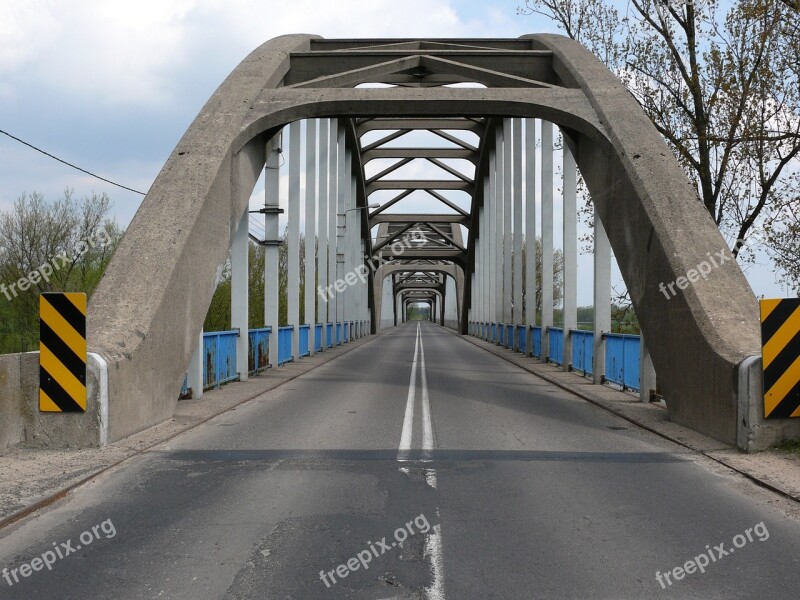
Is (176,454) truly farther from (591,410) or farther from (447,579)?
(591,410)

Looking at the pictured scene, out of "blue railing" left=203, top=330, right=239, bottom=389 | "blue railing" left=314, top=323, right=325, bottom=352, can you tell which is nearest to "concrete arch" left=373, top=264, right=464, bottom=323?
"blue railing" left=314, top=323, right=325, bottom=352

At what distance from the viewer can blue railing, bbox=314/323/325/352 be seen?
27.9 m

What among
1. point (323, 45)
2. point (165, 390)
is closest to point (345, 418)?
point (165, 390)

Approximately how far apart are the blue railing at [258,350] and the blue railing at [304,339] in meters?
5.48

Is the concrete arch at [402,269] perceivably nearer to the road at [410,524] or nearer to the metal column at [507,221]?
the metal column at [507,221]

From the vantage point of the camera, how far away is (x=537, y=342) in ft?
83.8

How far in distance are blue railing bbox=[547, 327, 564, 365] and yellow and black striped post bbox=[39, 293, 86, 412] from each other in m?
15.6

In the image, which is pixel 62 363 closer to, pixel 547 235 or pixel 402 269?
Answer: pixel 547 235

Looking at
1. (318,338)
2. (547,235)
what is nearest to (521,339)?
(547,235)

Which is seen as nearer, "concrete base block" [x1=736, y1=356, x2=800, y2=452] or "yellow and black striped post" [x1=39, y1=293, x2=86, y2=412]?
"concrete base block" [x1=736, y1=356, x2=800, y2=452]

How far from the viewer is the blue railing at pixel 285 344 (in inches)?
818

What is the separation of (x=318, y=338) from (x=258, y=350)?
35.4 feet

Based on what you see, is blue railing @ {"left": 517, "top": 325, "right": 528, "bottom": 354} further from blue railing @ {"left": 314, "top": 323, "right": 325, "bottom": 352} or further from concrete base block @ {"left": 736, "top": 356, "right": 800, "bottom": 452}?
concrete base block @ {"left": 736, "top": 356, "right": 800, "bottom": 452}

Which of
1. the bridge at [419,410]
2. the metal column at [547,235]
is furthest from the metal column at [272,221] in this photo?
the metal column at [547,235]
